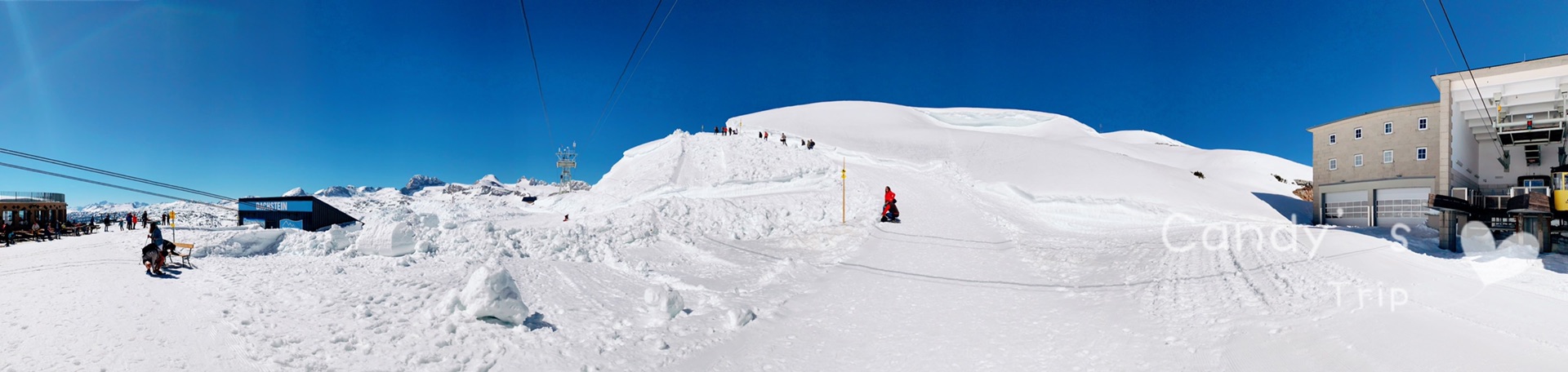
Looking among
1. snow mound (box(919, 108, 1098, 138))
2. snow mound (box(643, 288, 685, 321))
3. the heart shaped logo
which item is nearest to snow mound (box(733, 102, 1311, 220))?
snow mound (box(919, 108, 1098, 138))

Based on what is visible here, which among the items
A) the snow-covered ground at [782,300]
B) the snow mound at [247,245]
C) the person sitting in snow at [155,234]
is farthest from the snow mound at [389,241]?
the snow mound at [247,245]

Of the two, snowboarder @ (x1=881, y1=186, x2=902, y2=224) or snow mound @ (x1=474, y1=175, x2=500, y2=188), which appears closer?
snowboarder @ (x1=881, y1=186, x2=902, y2=224)

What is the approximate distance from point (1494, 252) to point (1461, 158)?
7.49 meters

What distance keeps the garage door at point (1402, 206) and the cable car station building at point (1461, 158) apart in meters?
0.03

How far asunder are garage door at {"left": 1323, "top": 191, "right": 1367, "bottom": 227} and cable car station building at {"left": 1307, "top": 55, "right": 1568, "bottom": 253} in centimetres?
3

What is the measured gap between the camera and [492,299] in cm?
607

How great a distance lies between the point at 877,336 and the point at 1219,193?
25.8m

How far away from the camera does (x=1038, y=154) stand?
30828 millimetres

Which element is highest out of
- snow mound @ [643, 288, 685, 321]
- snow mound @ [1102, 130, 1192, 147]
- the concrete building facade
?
snow mound @ [1102, 130, 1192, 147]

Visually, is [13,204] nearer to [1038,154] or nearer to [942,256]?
[942,256]

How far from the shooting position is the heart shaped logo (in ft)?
32.9

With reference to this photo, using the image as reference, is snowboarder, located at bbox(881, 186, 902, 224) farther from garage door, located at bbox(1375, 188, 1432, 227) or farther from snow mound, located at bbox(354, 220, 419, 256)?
garage door, located at bbox(1375, 188, 1432, 227)

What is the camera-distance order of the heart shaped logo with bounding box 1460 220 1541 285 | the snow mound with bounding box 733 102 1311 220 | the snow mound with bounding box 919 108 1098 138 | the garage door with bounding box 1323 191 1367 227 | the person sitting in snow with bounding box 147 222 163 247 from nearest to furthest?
the person sitting in snow with bounding box 147 222 163 247 < the heart shaped logo with bounding box 1460 220 1541 285 < the garage door with bounding box 1323 191 1367 227 < the snow mound with bounding box 733 102 1311 220 < the snow mound with bounding box 919 108 1098 138

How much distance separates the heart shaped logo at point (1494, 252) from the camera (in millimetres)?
10030
